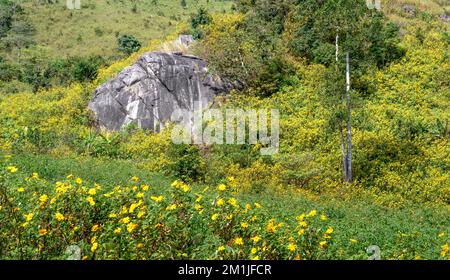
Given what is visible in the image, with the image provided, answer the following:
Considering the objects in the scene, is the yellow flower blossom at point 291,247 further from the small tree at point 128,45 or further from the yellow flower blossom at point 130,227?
the small tree at point 128,45

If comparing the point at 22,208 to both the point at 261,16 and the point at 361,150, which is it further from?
the point at 261,16

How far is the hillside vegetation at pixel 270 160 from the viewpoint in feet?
19.2

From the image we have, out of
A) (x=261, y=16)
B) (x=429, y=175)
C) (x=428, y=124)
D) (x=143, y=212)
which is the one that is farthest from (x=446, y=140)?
(x=143, y=212)

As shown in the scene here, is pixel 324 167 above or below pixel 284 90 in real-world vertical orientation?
below

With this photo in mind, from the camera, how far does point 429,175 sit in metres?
15.9

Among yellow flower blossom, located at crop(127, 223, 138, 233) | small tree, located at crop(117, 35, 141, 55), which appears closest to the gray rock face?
small tree, located at crop(117, 35, 141, 55)

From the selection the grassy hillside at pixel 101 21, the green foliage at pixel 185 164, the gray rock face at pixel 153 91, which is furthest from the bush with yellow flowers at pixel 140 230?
the grassy hillside at pixel 101 21

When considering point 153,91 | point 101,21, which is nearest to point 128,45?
point 101,21

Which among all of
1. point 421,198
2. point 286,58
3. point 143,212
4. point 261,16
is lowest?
point 421,198

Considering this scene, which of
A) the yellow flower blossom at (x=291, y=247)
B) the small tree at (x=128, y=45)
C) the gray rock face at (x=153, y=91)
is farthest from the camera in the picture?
the small tree at (x=128, y=45)

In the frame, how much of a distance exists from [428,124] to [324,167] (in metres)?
5.10

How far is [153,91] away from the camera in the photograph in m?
21.9

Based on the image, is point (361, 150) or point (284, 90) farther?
point (284, 90)

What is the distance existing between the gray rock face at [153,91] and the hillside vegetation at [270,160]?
2.47 feet
